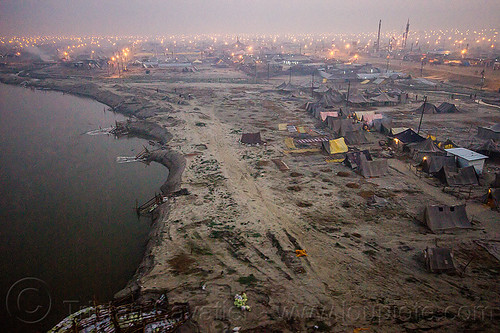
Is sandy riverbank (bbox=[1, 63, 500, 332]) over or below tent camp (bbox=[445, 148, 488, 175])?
below

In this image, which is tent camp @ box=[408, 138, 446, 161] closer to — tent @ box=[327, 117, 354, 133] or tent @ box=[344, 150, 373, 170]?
tent @ box=[344, 150, 373, 170]

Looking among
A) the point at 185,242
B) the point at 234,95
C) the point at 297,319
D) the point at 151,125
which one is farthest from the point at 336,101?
the point at 297,319

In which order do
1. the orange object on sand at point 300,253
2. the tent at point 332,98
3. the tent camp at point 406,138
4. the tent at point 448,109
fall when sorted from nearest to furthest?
the orange object on sand at point 300,253
the tent camp at point 406,138
the tent at point 448,109
the tent at point 332,98

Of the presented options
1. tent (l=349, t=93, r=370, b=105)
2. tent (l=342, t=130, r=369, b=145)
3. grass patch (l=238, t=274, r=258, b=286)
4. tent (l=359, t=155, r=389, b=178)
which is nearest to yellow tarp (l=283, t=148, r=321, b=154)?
tent (l=342, t=130, r=369, b=145)

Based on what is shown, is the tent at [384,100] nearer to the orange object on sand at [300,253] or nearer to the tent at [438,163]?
the tent at [438,163]

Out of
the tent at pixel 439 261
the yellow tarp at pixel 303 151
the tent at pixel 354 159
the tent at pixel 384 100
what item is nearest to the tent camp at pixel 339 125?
the yellow tarp at pixel 303 151

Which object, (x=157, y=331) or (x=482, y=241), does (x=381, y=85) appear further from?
(x=157, y=331)
